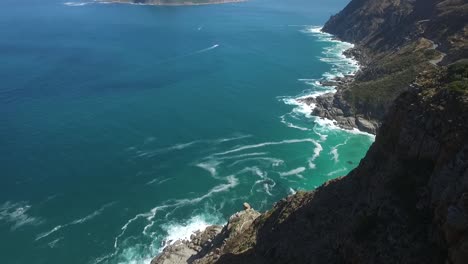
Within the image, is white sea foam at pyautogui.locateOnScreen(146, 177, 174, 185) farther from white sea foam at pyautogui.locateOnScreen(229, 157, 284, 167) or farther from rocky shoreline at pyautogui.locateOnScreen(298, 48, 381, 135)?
rocky shoreline at pyautogui.locateOnScreen(298, 48, 381, 135)

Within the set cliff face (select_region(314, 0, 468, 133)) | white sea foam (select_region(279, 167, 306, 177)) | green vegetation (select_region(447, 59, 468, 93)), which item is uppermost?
green vegetation (select_region(447, 59, 468, 93))

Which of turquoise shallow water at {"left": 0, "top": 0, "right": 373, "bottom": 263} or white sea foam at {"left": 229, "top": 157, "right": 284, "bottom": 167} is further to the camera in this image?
white sea foam at {"left": 229, "top": 157, "right": 284, "bottom": 167}

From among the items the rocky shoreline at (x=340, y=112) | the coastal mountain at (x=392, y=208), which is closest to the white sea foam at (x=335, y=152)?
the rocky shoreline at (x=340, y=112)

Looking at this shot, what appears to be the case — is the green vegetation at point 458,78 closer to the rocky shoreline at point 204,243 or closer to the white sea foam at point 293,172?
the rocky shoreline at point 204,243

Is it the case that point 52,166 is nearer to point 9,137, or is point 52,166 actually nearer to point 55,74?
point 9,137

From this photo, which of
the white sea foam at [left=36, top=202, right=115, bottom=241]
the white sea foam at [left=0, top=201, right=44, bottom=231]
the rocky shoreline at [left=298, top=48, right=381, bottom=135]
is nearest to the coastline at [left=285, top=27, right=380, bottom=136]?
the rocky shoreline at [left=298, top=48, right=381, bottom=135]

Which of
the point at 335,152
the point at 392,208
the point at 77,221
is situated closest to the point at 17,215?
the point at 77,221

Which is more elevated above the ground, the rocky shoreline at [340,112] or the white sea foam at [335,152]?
the rocky shoreline at [340,112]

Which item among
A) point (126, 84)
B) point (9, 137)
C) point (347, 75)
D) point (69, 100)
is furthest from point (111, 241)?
point (347, 75)

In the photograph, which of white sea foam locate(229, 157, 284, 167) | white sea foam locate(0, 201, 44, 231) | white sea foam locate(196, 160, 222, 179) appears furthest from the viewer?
white sea foam locate(229, 157, 284, 167)
